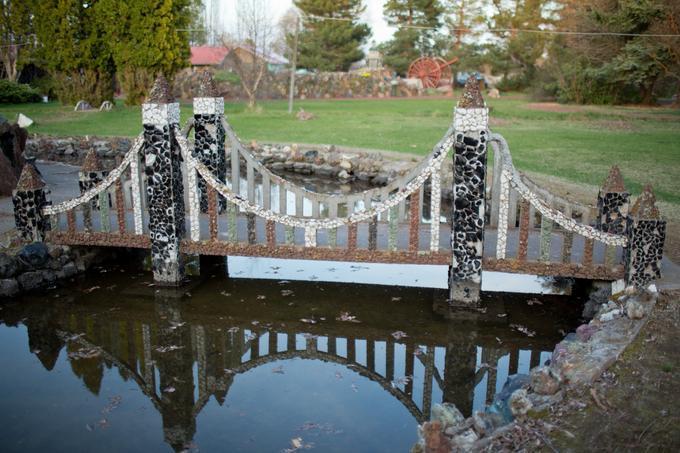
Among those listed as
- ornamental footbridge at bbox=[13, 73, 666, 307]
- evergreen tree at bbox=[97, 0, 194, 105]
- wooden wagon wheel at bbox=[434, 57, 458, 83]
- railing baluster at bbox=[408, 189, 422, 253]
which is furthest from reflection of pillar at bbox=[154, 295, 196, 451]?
wooden wagon wheel at bbox=[434, 57, 458, 83]

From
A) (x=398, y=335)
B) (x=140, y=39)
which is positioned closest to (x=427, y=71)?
(x=140, y=39)

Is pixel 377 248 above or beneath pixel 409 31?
beneath

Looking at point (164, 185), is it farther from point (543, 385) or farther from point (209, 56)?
point (209, 56)

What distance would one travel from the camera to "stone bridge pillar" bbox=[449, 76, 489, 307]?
771 centimetres

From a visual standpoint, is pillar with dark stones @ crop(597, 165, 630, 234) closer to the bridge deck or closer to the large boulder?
the bridge deck

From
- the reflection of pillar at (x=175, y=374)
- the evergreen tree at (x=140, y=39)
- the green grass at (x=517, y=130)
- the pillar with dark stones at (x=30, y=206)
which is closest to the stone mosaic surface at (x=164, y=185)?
the reflection of pillar at (x=175, y=374)

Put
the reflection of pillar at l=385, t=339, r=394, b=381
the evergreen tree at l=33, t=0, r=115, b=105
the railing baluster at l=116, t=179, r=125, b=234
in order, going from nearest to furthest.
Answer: the reflection of pillar at l=385, t=339, r=394, b=381 → the railing baluster at l=116, t=179, r=125, b=234 → the evergreen tree at l=33, t=0, r=115, b=105

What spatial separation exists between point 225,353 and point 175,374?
26.1 inches

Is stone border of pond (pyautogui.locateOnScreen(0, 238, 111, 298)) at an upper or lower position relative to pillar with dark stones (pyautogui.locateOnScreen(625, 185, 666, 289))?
lower

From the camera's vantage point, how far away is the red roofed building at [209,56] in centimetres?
4825

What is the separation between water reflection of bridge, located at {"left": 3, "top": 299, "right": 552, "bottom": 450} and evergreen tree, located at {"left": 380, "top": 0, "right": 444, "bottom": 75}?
137 feet

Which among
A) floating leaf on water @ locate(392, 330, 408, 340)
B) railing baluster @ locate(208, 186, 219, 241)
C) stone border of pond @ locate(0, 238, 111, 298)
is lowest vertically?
floating leaf on water @ locate(392, 330, 408, 340)

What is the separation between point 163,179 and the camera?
28.2ft

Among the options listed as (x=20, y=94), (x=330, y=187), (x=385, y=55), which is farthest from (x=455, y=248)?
(x=385, y=55)
